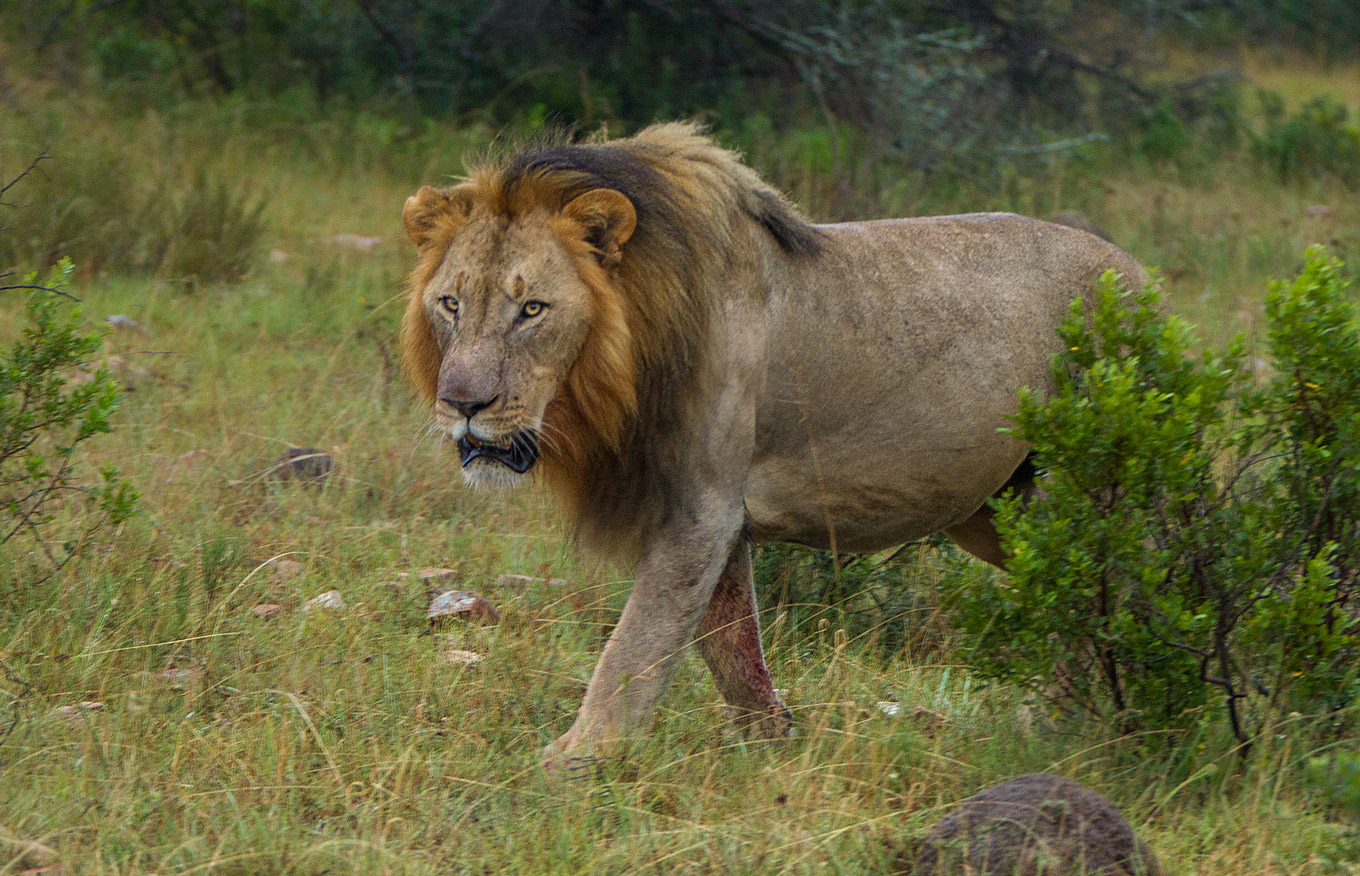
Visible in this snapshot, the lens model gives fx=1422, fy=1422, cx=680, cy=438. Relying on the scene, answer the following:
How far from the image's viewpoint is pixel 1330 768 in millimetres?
2691

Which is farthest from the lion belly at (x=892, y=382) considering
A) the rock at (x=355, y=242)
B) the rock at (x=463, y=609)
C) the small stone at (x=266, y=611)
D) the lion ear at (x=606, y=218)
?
the rock at (x=355, y=242)

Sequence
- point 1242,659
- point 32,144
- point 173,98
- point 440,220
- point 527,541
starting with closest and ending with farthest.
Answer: point 440,220 < point 1242,659 < point 527,541 < point 32,144 < point 173,98

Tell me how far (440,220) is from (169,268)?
193 inches

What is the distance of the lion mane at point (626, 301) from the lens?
305 cm

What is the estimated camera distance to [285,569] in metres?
4.43

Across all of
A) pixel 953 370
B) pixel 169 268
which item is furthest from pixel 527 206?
pixel 169 268

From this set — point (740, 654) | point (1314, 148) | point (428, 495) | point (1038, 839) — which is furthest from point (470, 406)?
point (1314, 148)

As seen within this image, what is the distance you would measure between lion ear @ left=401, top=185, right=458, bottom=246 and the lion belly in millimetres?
Answer: 781

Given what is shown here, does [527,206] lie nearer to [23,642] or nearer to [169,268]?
[23,642]

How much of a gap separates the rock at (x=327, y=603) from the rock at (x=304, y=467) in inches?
43.1

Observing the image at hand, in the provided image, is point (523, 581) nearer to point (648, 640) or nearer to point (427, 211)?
point (648, 640)

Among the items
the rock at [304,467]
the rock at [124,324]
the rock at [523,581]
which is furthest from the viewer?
the rock at [124,324]

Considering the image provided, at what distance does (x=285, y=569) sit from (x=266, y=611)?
14.4 inches

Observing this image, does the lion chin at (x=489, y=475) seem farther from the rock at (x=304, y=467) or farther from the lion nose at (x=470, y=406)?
the rock at (x=304, y=467)
